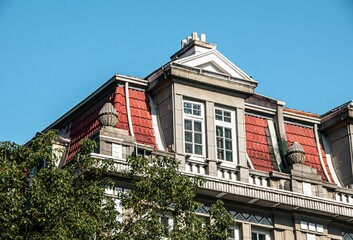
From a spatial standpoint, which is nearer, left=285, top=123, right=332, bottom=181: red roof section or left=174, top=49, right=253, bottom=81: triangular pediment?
left=174, top=49, right=253, bottom=81: triangular pediment

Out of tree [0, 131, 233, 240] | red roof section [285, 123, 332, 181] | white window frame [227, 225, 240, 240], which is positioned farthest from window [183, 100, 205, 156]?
tree [0, 131, 233, 240]

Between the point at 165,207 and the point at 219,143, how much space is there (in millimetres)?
11066

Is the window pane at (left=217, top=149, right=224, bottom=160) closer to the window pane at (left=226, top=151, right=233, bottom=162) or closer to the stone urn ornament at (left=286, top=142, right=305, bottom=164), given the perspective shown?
the window pane at (left=226, top=151, right=233, bottom=162)

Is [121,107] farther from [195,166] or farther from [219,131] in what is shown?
[219,131]

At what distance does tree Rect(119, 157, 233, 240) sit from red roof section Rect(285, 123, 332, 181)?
14.0m

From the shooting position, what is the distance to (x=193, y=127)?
4762 centimetres

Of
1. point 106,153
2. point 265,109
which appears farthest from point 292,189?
point 106,153

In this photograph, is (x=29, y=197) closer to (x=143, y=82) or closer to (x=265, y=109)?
(x=143, y=82)

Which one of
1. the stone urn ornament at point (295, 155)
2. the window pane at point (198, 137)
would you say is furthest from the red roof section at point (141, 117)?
the stone urn ornament at point (295, 155)

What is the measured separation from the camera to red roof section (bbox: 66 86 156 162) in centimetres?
4709

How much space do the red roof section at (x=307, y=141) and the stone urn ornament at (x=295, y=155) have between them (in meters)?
1.68

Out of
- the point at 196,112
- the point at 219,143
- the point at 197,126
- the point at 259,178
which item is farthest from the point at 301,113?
the point at 197,126

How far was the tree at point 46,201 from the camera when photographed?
34969 mm

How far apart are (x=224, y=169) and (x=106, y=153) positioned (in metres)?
5.24
